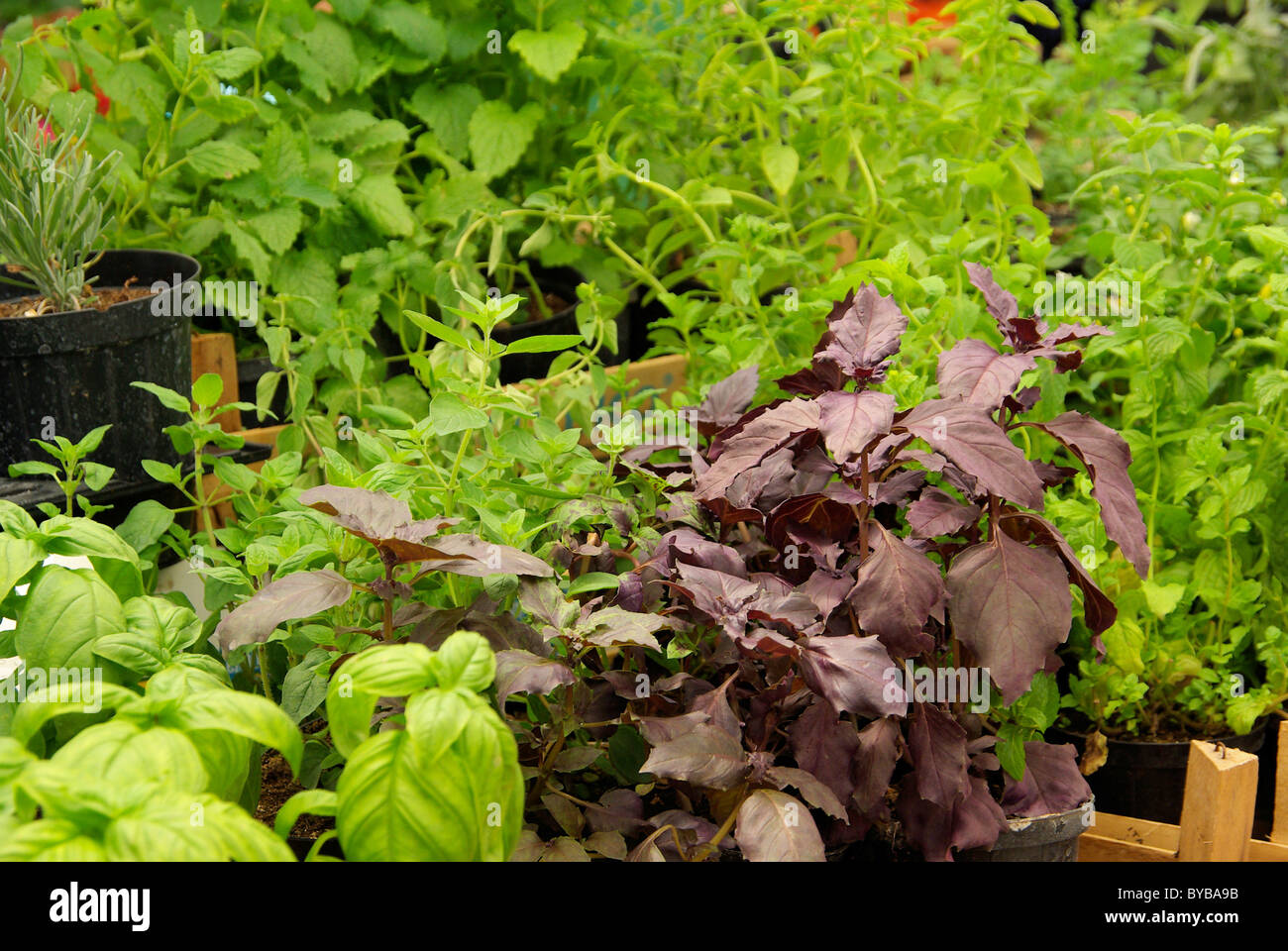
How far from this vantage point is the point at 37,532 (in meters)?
0.87

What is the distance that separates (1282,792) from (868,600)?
2.33 feet

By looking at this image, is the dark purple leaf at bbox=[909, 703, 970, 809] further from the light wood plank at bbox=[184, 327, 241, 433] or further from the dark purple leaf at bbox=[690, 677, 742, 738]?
the light wood plank at bbox=[184, 327, 241, 433]

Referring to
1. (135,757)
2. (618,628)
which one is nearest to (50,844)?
(135,757)

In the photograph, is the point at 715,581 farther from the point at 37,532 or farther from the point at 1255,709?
the point at 1255,709

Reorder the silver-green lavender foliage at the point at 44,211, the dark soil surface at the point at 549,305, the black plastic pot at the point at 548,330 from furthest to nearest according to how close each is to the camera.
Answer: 1. the dark soil surface at the point at 549,305
2. the black plastic pot at the point at 548,330
3. the silver-green lavender foliage at the point at 44,211

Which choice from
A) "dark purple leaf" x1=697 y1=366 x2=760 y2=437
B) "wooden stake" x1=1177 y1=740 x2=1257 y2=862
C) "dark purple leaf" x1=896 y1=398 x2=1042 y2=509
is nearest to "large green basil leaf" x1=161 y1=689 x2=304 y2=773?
"dark purple leaf" x1=896 y1=398 x2=1042 y2=509

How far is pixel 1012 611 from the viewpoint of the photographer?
0.90m

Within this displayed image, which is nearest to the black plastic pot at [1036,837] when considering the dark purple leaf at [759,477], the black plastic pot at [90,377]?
the dark purple leaf at [759,477]

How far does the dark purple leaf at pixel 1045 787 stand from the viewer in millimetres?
1007

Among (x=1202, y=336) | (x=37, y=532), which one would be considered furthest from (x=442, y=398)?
(x=1202, y=336)

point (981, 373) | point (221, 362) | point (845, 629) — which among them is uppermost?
point (221, 362)

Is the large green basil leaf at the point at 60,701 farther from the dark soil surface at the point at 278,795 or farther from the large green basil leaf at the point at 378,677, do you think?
the dark soil surface at the point at 278,795

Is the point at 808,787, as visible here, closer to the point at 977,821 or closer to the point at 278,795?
the point at 977,821

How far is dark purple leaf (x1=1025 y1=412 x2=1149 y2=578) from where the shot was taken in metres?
0.92
